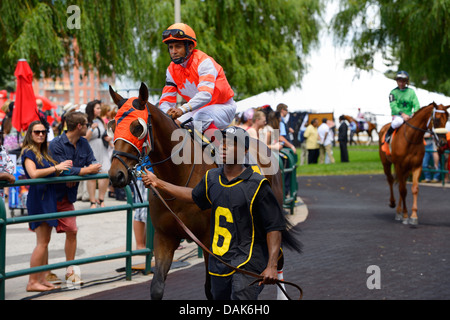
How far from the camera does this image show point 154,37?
1173 inches

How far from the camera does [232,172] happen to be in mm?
4750

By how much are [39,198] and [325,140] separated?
21.5 meters

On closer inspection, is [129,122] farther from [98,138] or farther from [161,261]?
[98,138]

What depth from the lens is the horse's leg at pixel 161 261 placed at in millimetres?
5480

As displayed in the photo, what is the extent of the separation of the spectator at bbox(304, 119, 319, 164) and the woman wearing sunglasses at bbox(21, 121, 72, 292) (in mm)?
20192

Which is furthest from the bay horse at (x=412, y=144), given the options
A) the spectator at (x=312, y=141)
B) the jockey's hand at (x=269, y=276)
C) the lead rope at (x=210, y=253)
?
the spectator at (x=312, y=141)

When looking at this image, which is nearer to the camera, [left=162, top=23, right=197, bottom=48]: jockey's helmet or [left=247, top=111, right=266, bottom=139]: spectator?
[left=162, top=23, right=197, bottom=48]: jockey's helmet

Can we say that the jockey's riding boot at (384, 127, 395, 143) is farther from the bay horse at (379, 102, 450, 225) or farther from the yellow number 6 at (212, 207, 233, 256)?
the yellow number 6 at (212, 207, 233, 256)

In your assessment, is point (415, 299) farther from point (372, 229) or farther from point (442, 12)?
point (442, 12)

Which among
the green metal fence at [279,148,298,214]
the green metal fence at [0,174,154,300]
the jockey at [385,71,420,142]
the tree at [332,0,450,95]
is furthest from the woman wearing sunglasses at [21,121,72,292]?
the tree at [332,0,450,95]

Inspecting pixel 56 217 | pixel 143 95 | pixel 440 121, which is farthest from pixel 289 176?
pixel 143 95

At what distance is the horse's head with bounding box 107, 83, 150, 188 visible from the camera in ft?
16.3

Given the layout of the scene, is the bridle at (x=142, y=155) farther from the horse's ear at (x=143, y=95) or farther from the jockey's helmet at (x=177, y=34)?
the jockey's helmet at (x=177, y=34)
